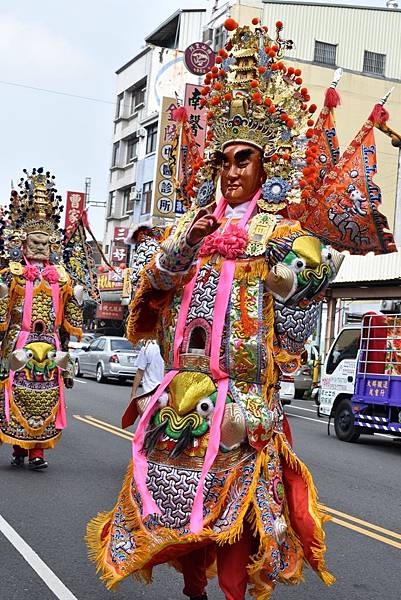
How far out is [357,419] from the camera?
13766mm

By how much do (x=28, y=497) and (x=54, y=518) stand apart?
0.78 metres

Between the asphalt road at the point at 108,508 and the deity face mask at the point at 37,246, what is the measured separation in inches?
81.1

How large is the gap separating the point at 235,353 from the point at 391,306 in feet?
58.1

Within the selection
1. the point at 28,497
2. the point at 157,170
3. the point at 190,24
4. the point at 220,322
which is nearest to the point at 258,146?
the point at 220,322

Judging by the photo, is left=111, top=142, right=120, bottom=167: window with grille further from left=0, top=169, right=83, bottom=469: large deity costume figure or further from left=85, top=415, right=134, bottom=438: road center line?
left=0, top=169, right=83, bottom=469: large deity costume figure

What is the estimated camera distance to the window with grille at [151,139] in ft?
142

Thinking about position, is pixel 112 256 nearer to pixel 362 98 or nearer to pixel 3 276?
pixel 362 98

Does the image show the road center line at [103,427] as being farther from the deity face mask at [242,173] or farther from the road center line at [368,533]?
the deity face mask at [242,173]

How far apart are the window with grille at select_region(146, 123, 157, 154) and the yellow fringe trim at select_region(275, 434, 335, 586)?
39.6 m

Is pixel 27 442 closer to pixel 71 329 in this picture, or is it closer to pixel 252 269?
pixel 71 329

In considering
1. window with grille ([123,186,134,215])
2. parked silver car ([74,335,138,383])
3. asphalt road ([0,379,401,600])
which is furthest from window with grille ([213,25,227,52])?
asphalt road ([0,379,401,600])

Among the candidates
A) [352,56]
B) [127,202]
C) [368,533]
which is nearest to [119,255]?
[127,202]

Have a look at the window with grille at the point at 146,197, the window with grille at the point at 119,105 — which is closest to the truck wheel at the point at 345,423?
the window with grille at the point at 146,197

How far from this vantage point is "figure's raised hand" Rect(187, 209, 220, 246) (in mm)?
3807
